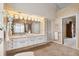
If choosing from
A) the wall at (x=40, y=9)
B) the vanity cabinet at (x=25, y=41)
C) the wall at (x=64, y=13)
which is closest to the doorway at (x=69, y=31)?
the wall at (x=64, y=13)

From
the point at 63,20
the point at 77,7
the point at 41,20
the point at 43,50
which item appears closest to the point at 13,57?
the point at 43,50

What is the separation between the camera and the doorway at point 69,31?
1584 millimetres

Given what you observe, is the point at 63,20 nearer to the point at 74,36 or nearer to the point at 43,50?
the point at 74,36

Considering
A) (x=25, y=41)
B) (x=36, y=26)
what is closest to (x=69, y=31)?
(x=36, y=26)

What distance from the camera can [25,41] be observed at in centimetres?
162

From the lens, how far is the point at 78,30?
156 centimetres

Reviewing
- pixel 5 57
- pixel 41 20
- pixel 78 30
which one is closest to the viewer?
pixel 5 57

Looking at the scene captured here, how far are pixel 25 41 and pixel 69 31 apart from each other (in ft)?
2.77

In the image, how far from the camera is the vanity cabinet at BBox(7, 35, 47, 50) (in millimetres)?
1531

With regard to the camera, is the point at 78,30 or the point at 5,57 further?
the point at 78,30

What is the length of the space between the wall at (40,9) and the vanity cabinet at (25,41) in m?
0.19

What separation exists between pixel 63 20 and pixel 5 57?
4.05 ft

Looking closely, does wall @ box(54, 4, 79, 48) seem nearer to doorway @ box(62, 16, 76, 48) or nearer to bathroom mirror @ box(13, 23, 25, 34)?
doorway @ box(62, 16, 76, 48)

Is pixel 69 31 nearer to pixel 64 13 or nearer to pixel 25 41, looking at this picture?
pixel 64 13
